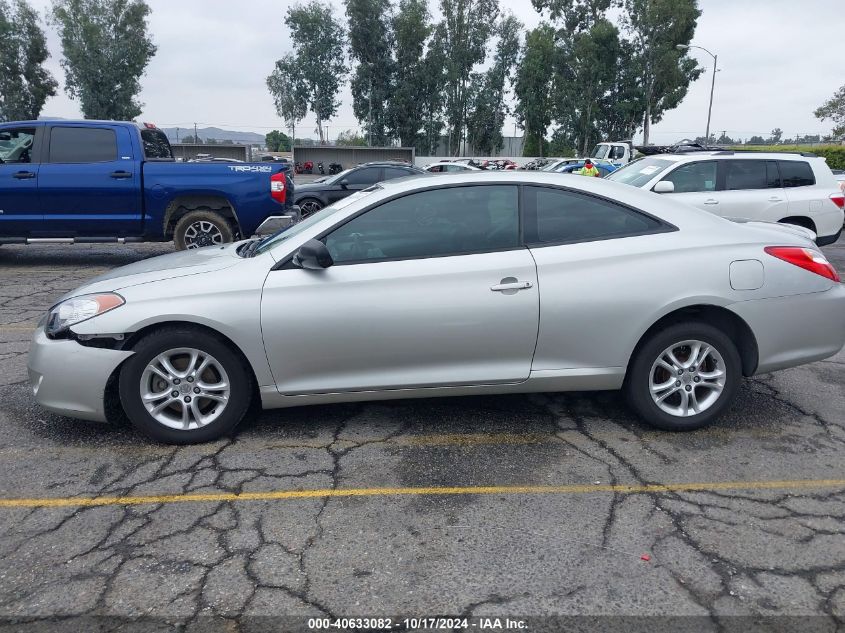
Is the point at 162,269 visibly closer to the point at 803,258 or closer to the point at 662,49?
the point at 803,258

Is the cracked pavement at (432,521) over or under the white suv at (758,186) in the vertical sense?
under

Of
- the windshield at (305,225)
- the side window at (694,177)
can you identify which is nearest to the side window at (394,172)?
the side window at (694,177)

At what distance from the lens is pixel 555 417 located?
4.45 metres

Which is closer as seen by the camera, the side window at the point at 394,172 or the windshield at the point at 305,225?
the windshield at the point at 305,225

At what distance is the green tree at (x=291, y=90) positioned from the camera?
55625mm

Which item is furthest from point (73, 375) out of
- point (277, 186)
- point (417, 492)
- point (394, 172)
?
point (394, 172)

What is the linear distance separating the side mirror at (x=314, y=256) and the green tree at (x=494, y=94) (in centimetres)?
5516

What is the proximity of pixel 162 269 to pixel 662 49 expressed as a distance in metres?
53.3

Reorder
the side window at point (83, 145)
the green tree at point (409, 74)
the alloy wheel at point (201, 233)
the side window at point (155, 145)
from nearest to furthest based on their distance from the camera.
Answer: the side window at point (83, 145)
the alloy wheel at point (201, 233)
the side window at point (155, 145)
the green tree at point (409, 74)

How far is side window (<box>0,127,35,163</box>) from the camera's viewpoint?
29.9ft

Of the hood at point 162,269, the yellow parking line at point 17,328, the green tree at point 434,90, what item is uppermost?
the green tree at point 434,90

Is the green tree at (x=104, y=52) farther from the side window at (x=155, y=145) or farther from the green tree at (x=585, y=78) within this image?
the side window at (x=155, y=145)

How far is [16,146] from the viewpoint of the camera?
9.12m

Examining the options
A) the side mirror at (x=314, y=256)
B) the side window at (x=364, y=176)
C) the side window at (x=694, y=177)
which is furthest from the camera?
the side window at (x=364, y=176)
